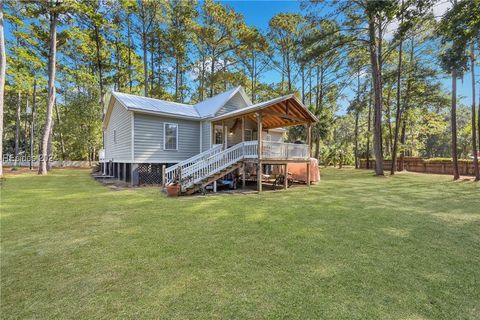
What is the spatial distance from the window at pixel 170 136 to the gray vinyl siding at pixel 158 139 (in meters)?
0.17

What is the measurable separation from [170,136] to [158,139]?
755mm

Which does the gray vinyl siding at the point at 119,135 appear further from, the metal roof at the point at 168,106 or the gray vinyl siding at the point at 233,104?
the gray vinyl siding at the point at 233,104

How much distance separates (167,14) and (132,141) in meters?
16.7

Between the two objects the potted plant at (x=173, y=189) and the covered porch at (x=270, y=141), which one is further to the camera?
the covered porch at (x=270, y=141)

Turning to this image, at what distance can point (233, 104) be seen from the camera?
1543 cm

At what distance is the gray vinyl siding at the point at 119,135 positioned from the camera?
41.3 feet

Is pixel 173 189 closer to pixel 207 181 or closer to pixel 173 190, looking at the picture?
pixel 173 190

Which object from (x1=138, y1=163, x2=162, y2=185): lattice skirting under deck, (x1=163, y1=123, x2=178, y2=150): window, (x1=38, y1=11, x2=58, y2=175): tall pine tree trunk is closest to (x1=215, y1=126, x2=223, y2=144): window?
(x1=163, y1=123, x2=178, y2=150): window

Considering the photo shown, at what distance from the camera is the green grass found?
2393 millimetres

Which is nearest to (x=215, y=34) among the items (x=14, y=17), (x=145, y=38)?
(x=145, y=38)

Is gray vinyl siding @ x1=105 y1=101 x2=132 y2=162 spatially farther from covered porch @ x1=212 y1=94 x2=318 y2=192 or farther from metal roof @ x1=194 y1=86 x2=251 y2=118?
covered porch @ x1=212 y1=94 x2=318 y2=192

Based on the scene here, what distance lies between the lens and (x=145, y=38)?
2228cm

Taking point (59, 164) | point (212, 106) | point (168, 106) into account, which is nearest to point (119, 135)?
point (168, 106)

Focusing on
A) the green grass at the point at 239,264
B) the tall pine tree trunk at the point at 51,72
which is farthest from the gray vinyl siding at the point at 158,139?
the tall pine tree trunk at the point at 51,72
